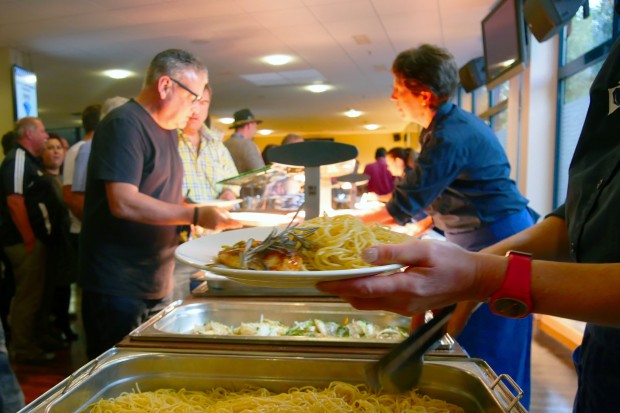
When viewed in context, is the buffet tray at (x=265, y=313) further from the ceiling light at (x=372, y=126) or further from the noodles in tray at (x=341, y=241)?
the ceiling light at (x=372, y=126)

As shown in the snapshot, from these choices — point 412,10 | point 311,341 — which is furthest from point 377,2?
point 311,341

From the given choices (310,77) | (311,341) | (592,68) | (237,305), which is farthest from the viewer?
(310,77)

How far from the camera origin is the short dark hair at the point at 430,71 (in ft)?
6.73

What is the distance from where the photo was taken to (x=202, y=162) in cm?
330

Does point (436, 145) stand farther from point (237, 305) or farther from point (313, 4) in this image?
point (313, 4)

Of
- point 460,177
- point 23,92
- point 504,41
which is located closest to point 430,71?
point 460,177

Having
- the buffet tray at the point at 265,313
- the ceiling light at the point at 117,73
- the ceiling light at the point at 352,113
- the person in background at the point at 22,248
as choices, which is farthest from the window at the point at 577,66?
the ceiling light at the point at 352,113

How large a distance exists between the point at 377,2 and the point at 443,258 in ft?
14.4

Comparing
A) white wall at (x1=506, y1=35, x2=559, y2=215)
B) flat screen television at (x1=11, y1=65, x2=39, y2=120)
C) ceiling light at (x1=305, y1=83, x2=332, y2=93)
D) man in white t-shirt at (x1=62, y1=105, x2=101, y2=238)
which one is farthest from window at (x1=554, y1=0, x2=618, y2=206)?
flat screen television at (x1=11, y1=65, x2=39, y2=120)

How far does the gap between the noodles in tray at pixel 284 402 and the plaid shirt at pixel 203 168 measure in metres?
2.03

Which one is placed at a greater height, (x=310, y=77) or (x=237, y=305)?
(x=310, y=77)

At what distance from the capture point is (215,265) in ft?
2.61

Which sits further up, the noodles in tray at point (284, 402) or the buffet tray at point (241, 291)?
the buffet tray at point (241, 291)

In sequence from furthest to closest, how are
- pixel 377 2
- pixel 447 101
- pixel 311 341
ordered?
pixel 377 2
pixel 447 101
pixel 311 341
